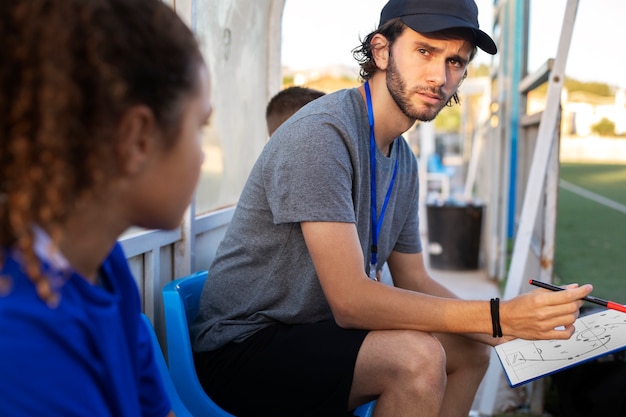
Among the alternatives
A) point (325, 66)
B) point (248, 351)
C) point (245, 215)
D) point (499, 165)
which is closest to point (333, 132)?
point (245, 215)

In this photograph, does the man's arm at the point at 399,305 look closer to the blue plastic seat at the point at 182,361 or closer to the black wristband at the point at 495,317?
the black wristband at the point at 495,317

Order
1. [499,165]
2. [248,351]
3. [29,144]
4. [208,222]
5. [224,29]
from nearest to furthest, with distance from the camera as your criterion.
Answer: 1. [29,144]
2. [248,351]
3. [208,222]
4. [224,29]
5. [499,165]

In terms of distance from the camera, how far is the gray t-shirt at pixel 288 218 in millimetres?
2023

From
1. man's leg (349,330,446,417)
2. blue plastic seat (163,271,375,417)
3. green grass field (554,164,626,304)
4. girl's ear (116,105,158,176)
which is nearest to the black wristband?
man's leg (349,330,446,417)

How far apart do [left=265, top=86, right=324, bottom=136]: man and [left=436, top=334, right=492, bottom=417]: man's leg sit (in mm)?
1352

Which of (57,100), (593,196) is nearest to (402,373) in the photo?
(57,100)

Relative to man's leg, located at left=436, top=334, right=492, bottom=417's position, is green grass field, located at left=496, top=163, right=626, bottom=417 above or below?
below

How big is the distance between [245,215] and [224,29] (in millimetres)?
1404

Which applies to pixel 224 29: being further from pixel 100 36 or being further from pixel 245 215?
pixel 100 36

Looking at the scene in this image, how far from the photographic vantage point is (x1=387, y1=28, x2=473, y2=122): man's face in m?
2.35

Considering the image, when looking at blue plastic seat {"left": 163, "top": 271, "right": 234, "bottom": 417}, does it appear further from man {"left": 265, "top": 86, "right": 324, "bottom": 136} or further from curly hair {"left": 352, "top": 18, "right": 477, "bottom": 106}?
man {"left": 265, "top": 86, "right": 324, "bottom": 136}

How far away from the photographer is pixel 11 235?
901mm

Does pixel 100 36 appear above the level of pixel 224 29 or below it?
below

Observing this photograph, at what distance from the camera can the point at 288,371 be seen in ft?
6.50
